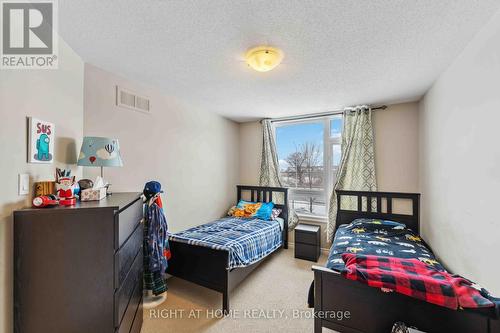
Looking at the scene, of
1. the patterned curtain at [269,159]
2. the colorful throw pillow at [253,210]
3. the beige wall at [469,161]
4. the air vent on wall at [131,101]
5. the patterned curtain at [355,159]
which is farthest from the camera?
the patterned curtain at [269,159]

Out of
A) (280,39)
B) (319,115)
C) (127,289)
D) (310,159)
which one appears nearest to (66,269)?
(127,289)

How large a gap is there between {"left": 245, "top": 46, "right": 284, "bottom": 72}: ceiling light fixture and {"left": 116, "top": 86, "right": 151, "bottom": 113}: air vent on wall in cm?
140

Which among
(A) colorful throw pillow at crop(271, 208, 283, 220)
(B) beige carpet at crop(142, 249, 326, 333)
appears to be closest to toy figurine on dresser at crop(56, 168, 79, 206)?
(B) beige carpet at crop(142, 249, 326, 333)

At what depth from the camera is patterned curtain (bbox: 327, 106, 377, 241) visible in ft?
10.7

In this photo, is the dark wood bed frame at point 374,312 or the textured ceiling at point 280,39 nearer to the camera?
the dark wood bed frame at point 374,312

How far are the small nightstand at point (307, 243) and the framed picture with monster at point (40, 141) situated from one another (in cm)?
316

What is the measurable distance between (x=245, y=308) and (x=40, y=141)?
2242 mm

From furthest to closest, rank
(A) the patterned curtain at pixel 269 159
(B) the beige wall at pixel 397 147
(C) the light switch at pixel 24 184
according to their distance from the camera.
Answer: (A) the patterned curtain at pixel 269 159, (B) the beige wall at pixel 397 147, (C) the light switch at pixel 24 184

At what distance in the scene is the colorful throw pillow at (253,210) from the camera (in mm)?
3613

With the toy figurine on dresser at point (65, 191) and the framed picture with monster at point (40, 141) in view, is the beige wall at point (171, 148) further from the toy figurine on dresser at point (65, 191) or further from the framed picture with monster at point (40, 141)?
the toy figurine on dresser at point (65, 191)

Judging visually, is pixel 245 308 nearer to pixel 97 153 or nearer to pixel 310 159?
→ pixel 97 153

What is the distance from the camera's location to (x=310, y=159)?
389 centimetres

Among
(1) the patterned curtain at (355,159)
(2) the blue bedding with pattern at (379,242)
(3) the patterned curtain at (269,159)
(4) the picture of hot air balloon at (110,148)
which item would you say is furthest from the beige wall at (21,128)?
(1) the patterned curtain at (355,159)

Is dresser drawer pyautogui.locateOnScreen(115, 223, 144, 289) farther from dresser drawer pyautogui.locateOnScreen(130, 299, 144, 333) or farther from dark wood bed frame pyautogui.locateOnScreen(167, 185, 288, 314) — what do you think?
dark wood bed frame pyautogui.locateOnScreen(167, 185, 288, 314)
